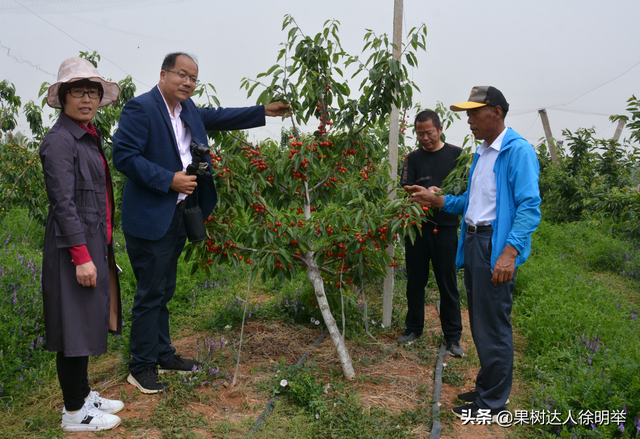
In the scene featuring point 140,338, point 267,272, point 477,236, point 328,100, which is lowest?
point 140,338

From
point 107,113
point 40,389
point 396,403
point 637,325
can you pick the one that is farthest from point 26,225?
point 637,325

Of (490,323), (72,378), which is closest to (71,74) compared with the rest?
(72,378)

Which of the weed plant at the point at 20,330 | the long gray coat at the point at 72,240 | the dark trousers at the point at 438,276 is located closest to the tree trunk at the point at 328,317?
the dark trousers at the point at 438,276

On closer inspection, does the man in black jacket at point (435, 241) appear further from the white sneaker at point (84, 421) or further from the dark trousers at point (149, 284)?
the white sneaker at point (84, 421)

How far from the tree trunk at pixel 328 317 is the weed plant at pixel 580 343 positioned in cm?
112

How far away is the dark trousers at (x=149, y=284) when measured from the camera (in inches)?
99.7

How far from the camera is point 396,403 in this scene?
2.73 meters

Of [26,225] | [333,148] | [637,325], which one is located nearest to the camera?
[333,148]

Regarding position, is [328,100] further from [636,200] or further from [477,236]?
[636,200]

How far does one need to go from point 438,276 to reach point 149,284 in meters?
2.08

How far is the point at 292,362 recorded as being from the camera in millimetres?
3234

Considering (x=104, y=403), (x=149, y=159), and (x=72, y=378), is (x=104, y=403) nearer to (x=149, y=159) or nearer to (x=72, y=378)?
→ (x=72, y=378)

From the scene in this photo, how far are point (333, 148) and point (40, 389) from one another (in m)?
2.35

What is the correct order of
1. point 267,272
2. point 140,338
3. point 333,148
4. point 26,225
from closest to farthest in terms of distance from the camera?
point 140,338, point 267,272, point 333,148, point 26,225
